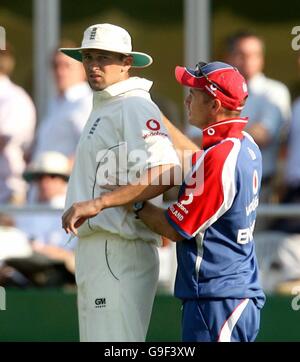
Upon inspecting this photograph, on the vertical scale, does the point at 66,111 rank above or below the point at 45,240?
above

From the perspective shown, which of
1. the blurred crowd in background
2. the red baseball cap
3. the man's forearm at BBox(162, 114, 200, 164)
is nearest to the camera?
the red baseball cap

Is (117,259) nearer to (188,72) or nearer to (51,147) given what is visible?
(188,72)

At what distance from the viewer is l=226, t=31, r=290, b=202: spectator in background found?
880 centimetres

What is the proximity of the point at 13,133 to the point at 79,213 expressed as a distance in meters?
4.13

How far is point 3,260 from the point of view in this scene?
884 cm

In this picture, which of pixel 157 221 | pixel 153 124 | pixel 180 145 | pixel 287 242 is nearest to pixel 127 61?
pixel 153 124

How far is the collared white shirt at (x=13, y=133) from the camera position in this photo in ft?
30.8

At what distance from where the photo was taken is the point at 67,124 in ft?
30.1

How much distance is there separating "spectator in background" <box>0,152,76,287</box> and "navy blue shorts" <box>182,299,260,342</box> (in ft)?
10.6

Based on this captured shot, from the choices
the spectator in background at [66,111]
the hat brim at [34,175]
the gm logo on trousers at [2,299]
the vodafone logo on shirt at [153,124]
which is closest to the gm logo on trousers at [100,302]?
the vodafone logo on shirt at [153,124]

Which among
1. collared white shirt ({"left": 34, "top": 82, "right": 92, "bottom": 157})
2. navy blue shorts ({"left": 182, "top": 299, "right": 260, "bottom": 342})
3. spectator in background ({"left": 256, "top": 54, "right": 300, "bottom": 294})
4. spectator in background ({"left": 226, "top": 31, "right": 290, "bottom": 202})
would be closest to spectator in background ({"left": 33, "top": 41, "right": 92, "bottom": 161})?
collared white shirt ({"left": 34, "top": 82, "right": 92, "bottom": 157})

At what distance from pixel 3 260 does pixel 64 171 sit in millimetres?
789

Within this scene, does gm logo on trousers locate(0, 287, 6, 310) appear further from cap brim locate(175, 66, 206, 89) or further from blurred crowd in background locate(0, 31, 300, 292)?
cap brim locate(175, 66, 206, 89)

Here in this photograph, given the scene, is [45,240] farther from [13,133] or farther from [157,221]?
[157,221]
